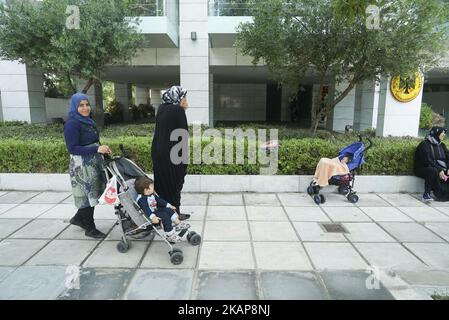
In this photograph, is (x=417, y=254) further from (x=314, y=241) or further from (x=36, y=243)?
(x=36, y=243)

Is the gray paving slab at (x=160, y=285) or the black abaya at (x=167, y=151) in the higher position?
the black abaya at (x=167, y=151)

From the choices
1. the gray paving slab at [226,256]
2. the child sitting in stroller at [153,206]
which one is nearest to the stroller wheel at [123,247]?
the child sitting in stroller at [153,206]

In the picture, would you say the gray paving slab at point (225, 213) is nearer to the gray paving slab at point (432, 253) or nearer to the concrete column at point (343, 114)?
the gray paving slab at point (432, 253)

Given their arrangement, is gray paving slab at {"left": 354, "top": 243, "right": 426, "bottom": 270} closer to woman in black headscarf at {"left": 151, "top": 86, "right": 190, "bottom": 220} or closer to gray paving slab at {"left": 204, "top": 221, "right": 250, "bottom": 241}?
gray paving slab at {"left": 204, "top": 221, "right": 250, "bottom": 241}

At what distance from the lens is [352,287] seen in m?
2.89

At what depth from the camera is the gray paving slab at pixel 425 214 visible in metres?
4.61

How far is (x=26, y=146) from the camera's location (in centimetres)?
586

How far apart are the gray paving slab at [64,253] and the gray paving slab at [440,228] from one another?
4.27 meters

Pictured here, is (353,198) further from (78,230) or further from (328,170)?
(78,230)

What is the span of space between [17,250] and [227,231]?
241 centimetres

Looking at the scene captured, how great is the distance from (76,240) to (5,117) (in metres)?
8.93

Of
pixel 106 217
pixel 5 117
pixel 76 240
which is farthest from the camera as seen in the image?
pixel 5 117

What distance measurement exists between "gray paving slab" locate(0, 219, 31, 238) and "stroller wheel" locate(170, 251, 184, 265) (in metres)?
2.28
